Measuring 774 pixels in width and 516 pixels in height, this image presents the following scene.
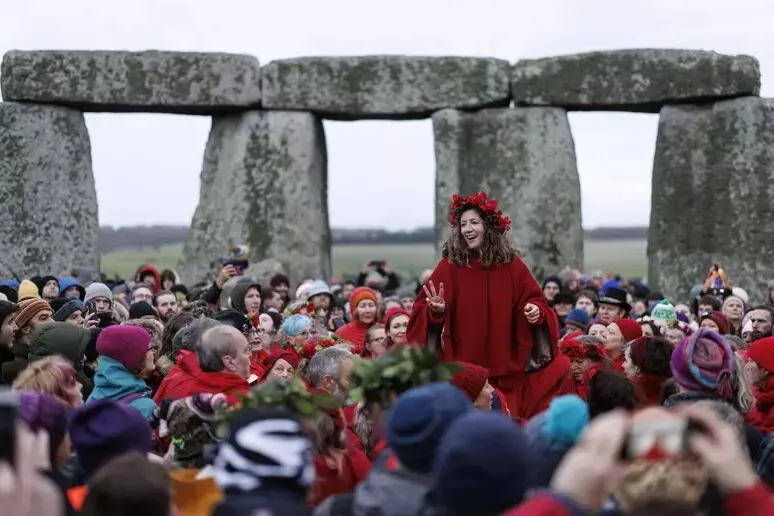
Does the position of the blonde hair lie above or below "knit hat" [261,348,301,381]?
above

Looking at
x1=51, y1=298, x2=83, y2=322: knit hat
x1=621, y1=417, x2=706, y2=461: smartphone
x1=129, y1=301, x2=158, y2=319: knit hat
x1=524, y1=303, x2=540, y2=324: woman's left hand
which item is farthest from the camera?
x1=129, y1=301, x2=158, y2=319: knit hat

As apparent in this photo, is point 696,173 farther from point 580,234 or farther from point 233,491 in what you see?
point 233,491

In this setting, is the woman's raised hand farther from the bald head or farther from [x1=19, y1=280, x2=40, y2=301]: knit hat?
[x1=19, y1=280, x2=40, y2=301]: knit hat

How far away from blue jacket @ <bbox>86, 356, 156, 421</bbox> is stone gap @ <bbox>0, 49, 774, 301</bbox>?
31.9ft

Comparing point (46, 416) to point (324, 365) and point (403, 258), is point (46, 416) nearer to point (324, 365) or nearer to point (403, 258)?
point (324, 365)

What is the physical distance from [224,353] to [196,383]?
0.18 m

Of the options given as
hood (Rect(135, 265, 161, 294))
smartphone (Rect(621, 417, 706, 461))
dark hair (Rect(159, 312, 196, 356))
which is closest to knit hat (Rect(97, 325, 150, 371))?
dark hair (Rect(159, 312, 196, 356))

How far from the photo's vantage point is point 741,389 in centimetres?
580

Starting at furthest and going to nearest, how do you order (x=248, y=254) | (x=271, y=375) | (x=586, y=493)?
(x=248, y=254) < (x=271, y=375) < (x=586, y=493)

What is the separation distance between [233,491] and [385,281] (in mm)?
13797

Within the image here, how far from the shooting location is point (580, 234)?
16734 millimetres

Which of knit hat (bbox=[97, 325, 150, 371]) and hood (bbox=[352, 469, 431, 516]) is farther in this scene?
knit hat (bbox=[97, 325, 150, 371])

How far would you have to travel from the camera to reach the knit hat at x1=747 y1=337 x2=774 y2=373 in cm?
674

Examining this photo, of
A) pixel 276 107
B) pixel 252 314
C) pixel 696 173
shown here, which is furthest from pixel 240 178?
pixel 252 314
